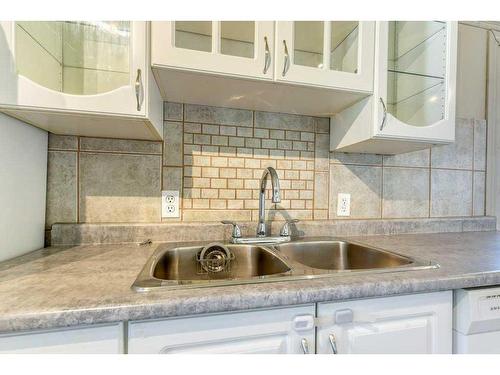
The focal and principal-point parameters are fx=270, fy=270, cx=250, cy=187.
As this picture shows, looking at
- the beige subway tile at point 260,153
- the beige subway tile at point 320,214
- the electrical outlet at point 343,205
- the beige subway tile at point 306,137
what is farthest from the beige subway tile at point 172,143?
the electrical outlet at point 343,205

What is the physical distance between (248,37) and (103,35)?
471 mm

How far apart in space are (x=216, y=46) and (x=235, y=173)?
0.53 meters

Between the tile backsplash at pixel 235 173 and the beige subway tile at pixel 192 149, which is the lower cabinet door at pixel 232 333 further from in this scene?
the beige subway tile at pixel 192 149

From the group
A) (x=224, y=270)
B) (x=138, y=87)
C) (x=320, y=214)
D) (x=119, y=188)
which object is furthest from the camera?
(x=320, y=214)

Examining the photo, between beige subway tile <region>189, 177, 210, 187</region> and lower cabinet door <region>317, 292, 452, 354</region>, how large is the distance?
727mm

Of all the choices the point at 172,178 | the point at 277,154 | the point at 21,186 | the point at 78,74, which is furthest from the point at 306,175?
the point at 21,186

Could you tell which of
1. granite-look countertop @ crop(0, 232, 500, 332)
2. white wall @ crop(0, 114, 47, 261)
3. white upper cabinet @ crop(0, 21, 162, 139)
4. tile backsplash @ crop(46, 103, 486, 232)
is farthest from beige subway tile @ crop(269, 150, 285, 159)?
white wall @ crop(0, 114, 47, 261)

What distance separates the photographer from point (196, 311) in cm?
57

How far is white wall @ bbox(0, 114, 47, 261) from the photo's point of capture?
813mm

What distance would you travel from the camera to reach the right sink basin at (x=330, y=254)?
3.55 feet

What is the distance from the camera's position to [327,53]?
1.01m

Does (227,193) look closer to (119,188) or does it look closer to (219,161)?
(219,161)

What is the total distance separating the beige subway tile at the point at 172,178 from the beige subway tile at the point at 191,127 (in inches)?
6.8
